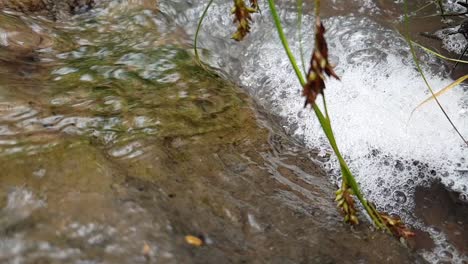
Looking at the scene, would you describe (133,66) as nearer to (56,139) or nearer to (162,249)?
(56,139)

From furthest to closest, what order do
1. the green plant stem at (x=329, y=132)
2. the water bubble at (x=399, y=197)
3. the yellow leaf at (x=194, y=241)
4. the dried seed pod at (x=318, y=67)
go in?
the water bubble at (x=399, y=197) → the yellow leaf at (x=194, y=241) → the green plant stem at (x=329, y=132) → the dried seed pod at (x=318, y=67)

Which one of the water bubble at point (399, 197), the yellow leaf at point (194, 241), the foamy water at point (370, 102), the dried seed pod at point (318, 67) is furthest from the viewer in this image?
the foamy water at point (370, 102)

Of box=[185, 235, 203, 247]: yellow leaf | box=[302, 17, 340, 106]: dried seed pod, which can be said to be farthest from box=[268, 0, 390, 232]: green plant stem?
box=[185, 235, 203, 247]: yellow leaf

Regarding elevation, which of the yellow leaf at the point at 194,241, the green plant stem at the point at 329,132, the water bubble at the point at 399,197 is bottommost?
the yellow leaf at the point at 194,241

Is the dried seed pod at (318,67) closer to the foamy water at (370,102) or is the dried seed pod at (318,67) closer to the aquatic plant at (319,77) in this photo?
the aquatic plant at (319,77)

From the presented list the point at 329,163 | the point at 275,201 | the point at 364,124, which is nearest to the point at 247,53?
the point at 364,124

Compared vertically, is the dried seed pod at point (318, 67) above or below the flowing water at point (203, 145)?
above

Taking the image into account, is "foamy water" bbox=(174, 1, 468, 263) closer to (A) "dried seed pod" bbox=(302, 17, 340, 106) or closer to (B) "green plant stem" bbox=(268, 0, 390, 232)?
(B) "green plant stem" bbox=(268, 0, 390, 232)

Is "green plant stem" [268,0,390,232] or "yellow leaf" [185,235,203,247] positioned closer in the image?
"green plant stem" [268,0,390,232]

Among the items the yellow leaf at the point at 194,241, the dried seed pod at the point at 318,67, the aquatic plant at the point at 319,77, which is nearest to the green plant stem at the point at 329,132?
the aquatic plant at the point at 319,77
